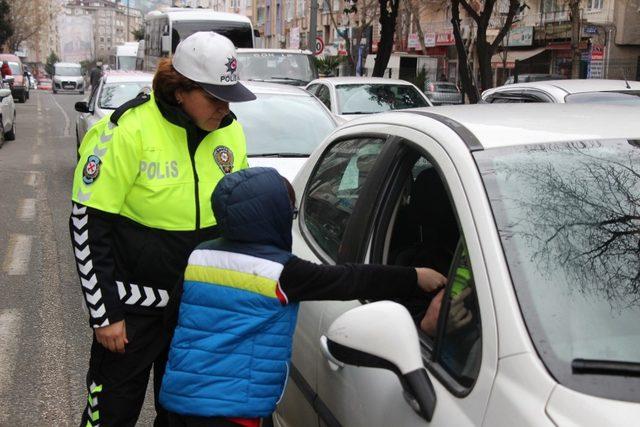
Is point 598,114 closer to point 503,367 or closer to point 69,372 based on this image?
point 503,367

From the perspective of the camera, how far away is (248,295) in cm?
231

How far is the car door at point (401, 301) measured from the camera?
1849 millimetres

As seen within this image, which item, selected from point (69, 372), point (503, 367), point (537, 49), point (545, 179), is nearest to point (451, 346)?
point (503, 367)

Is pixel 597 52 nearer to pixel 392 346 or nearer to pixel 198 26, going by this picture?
pixel 198 26

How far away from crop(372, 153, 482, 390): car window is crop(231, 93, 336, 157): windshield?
4437mm

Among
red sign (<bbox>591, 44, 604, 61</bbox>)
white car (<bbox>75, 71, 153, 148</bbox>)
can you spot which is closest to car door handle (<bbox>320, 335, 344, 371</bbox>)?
white car (<bbox>75, 71, 153, 148</bbox>)

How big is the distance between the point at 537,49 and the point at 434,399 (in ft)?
137

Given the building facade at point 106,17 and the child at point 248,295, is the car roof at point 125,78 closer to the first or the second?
the child at point 248,295

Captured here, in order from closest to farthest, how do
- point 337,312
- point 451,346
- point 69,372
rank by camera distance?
point 451,346
point 337,312
point 69,372

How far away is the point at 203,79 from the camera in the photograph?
2.72 metres

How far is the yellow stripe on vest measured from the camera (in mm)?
2301

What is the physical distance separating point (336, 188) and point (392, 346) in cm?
130

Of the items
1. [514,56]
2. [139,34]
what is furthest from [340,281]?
[139,34]

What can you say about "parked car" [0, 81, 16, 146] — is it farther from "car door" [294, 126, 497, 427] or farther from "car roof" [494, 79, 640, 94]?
"car door" [294, 126, 497, 427]
